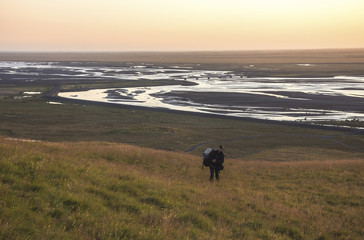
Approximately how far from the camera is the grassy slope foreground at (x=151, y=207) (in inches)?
285

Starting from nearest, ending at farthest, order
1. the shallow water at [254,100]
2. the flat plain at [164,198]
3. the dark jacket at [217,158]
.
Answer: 1. the flat plain at [164,198]
2. the dark jacket at [217,158]
3. the shallow water at [254,100]

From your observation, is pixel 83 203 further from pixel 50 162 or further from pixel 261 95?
pixel 261 95

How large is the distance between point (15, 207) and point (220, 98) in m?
83.0

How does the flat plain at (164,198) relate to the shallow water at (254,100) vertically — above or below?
above

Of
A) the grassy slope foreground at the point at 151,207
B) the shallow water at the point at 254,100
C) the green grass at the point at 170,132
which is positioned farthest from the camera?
the shallow water at the point at 254,100

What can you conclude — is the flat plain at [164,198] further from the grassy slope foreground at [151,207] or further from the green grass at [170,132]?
the green grass at [170,132]

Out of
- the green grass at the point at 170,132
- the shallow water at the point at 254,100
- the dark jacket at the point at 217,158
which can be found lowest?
the green grass at the point at 170,132

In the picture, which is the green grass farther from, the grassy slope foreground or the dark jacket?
the grassy slope foreground

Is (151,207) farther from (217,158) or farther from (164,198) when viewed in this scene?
(217,158)

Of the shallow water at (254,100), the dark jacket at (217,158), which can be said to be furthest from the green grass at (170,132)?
the dark jacket at (217,158)

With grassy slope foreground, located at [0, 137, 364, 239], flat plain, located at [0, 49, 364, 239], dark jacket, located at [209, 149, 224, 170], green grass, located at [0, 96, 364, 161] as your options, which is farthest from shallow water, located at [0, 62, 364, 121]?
grassy slope foreground, located at [0, 137, 364, 239]

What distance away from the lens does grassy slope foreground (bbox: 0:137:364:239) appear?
23.7ft

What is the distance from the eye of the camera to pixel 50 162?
1193 centimetres

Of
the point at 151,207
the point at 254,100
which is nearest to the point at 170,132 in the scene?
the point at 254,100
